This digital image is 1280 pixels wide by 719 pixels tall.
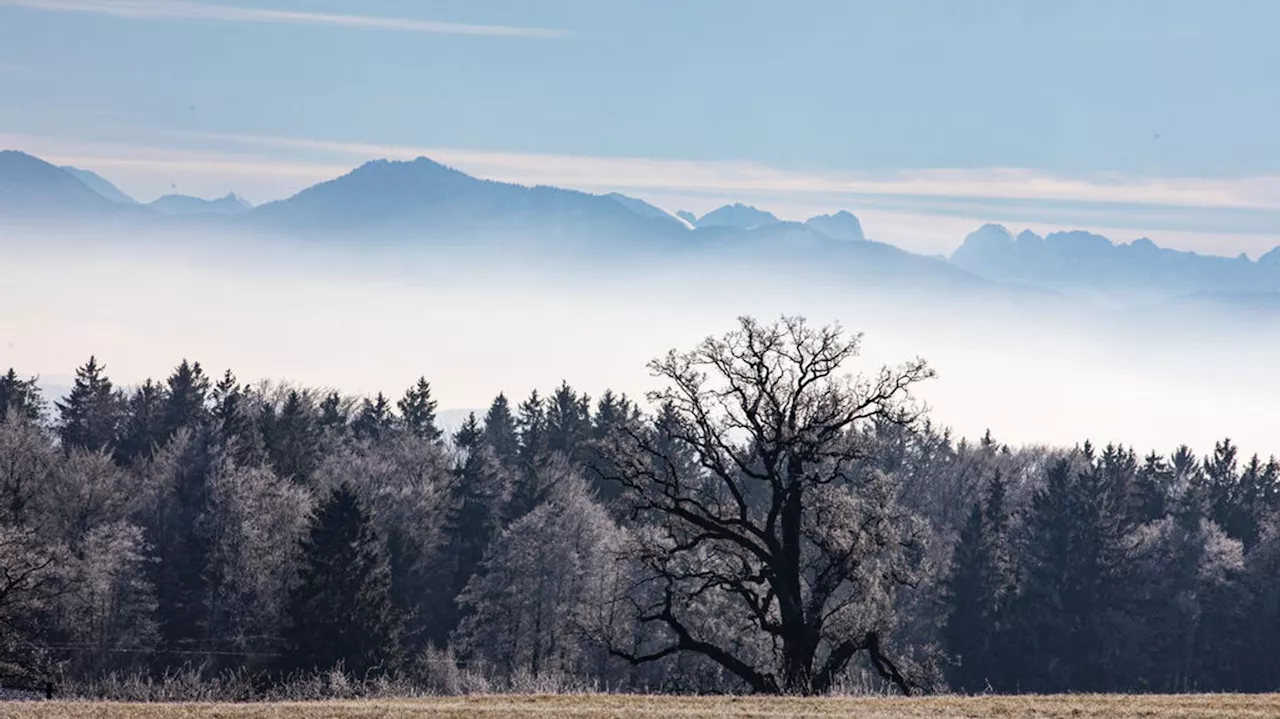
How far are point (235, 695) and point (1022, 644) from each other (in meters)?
78.9

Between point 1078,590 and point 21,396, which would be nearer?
point 1078,590

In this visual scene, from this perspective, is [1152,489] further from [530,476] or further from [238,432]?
[238,432]

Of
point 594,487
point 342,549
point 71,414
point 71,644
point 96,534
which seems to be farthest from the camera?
point 71,414

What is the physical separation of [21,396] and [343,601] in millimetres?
74494

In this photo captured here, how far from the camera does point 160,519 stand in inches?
4427

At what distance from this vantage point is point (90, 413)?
465ft

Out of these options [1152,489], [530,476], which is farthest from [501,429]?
[1152,489]

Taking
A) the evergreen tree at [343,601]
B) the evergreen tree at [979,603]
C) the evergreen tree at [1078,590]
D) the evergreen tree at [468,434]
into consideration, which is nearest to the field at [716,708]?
the evergreen tree at [343,601]

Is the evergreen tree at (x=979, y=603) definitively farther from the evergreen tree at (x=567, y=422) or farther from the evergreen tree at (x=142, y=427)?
the evergreen tree at (x=142, y=427)

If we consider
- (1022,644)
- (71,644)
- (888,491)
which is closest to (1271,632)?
(1022,644)

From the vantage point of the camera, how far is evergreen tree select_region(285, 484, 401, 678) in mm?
82000

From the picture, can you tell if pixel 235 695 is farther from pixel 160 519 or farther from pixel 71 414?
pixel 71 414

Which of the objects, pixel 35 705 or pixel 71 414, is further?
pixel 71 414

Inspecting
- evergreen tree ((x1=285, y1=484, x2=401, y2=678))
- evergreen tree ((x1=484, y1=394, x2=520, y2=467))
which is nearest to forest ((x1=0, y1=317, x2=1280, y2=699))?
evergreen tree ((x1=285, y1=484, x2=401, y2=678))
